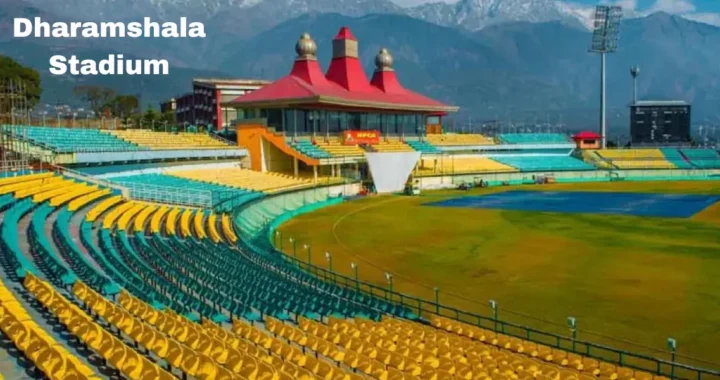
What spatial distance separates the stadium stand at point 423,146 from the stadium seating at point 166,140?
25.9 m

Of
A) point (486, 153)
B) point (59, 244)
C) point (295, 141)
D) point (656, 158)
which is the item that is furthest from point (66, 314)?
point (656, 158)

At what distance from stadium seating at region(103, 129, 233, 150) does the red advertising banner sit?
14.0m

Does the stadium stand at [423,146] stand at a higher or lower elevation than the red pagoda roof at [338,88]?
lower

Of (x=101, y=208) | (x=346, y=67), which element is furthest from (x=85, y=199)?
(x=346, y=67)

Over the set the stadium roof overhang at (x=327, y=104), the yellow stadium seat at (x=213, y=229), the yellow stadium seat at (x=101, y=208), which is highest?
the stadium roof overhang at (x=327, y=104)

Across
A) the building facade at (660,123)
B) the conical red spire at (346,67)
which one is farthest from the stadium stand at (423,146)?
the building facade at (660,123)

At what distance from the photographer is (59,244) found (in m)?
22.5

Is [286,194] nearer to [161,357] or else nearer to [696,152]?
[161,357]

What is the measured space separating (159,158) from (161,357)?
145 feet

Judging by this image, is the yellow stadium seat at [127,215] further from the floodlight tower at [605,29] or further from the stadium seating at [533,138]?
the floodlight tower at [605,29]

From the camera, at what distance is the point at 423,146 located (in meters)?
85.0

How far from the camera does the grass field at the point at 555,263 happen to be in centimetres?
2177

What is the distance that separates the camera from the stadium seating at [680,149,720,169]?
9906cm

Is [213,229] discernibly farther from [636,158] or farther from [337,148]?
[636,158]
